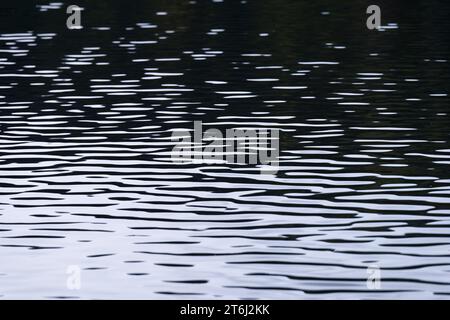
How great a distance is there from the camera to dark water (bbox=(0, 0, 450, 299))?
66.4 feet

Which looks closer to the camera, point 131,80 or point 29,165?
point 29,165

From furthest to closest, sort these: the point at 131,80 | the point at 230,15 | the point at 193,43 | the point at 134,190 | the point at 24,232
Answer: the point at 230,15 → the point at 193,43 → the point at 131,80 → the point at 134,190 → the point at 24,232

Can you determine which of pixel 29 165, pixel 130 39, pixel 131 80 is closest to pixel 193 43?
pixel 130 39

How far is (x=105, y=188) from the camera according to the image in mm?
26734

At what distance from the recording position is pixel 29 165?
2948 cm

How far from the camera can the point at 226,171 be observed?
28.3 meters

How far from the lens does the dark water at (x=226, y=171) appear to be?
797 inches

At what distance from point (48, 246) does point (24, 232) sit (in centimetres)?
122

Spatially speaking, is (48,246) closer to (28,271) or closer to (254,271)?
(28,271)

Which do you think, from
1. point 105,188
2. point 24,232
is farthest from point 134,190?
point 24,232

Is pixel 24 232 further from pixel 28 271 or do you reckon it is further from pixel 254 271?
pixel 254 271

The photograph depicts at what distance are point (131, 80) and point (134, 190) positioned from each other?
58.1 feet
